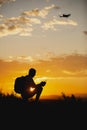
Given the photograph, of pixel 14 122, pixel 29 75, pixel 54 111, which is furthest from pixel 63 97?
pixel 14 122

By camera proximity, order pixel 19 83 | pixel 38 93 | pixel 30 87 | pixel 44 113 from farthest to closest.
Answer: pixel 38 93 → pixel 30 87 → pixel 19 83 → pixel 44 113

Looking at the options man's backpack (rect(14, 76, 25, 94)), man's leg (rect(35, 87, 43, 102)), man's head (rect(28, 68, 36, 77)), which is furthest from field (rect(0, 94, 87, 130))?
man's head (rect(28, 68, 36, 77))

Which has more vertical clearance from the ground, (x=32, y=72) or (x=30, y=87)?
(x=32, y=72)

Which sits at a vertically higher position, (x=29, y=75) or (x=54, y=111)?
(x=29, y=75)

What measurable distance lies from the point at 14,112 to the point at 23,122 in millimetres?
616

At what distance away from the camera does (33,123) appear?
26.5 ft

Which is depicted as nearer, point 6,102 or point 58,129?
point 58,129

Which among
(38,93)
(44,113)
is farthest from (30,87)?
(44,113)

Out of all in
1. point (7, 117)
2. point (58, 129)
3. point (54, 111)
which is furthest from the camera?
point (54, 111)

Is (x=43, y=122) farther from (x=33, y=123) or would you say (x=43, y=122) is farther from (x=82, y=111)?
(x=82, y=111)

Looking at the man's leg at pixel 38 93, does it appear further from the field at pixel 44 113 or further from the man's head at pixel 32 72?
the man's head at pixel 32 72

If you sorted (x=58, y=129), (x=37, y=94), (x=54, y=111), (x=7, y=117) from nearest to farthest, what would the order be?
(x=58, y=129), (x=7, y=117), (x=54, y=111), (x=37, y=94)

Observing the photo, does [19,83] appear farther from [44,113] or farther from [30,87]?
[44,113]

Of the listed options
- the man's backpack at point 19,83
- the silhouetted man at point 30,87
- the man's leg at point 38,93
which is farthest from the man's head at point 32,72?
the man's leg at point 38,93
